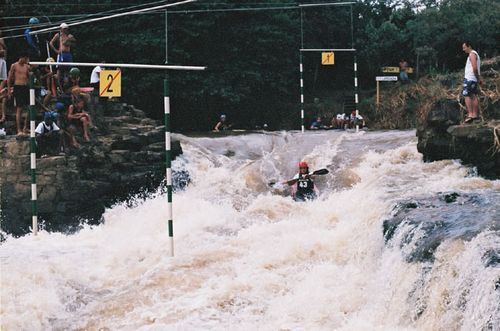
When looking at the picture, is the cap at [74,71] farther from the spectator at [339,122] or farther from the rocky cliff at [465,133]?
the spectator at [339,122]

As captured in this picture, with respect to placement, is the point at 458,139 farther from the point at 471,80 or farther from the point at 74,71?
the point at 74,71

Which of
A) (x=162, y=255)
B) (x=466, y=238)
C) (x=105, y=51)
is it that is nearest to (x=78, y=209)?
(x=162, y=255)

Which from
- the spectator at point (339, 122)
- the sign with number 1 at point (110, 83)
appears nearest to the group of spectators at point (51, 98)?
the sign with number 1 at point (110, 83)

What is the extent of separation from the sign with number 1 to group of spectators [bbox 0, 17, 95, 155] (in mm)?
1314

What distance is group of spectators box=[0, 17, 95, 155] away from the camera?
11531 mm

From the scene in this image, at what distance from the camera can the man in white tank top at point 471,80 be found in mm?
10461

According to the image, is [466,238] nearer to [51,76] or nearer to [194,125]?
[51,76]

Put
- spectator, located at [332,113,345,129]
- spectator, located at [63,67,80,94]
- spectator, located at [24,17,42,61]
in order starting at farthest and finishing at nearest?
spectator, located at [332,113,345,129] < spectator, located at [24,17,42,61] < spectator, located at [63,67,80,94]

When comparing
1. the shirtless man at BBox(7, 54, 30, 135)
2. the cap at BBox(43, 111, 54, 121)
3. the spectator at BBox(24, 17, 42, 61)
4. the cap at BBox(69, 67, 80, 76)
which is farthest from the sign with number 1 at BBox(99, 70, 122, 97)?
the spectator at BBox(24, 17, 42, 61)

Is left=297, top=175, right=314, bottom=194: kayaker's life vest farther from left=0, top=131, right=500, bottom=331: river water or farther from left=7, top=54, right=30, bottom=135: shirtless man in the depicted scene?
left=7, top=54, right=30, bottom=135: shirtless man

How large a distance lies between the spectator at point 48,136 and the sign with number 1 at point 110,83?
51.7 inches

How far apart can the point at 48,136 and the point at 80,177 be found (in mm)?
789

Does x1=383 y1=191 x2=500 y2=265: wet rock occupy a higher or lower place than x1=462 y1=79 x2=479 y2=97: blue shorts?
lower

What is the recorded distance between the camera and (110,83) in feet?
34.7
